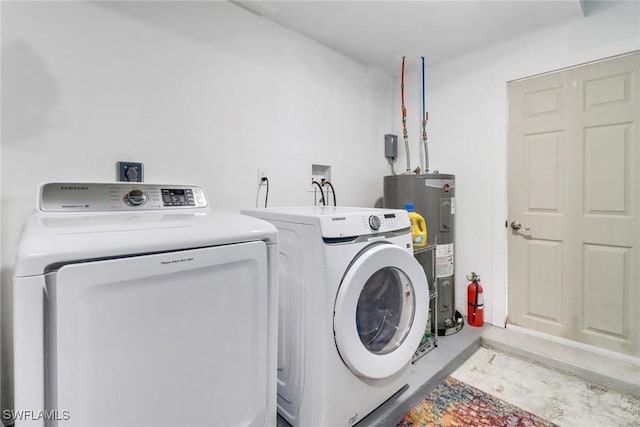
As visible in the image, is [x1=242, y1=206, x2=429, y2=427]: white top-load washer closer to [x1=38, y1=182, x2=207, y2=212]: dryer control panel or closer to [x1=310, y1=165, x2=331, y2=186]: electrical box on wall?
[x1=38, y1=182, x2=207, y2=212]: dryer control panel

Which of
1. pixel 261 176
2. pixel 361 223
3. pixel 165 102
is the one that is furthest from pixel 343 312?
pixel 165 102

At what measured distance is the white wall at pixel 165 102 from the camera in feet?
4.17

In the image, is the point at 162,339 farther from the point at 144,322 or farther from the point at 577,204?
the point at 577,204

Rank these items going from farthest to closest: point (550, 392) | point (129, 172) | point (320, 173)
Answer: point (320, 173)
point (550, 392)
point (129, 172)

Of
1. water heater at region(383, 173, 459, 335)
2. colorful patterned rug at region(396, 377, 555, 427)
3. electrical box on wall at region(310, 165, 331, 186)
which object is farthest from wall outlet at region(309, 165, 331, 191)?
colorful patterned rug at region(396, 377, 555, 427)

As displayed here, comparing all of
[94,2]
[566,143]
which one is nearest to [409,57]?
[566,143]

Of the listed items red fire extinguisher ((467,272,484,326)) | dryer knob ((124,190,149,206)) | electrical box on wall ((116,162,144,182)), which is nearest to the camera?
dryer knob ((124,190,149,206))

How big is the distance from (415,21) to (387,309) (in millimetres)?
1952

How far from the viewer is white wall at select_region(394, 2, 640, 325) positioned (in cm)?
220

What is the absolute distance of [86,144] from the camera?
1417mm

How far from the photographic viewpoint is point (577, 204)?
2154mm

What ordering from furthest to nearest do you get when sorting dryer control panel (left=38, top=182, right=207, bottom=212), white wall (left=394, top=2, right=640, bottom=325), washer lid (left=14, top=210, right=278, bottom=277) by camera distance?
white wall (left=394, top=2, right=640, bottom=325), dryer control panel (left=38, top=182, right=207, bottom=212), washer lid (left=14, top=210, right=278, bottom=277)

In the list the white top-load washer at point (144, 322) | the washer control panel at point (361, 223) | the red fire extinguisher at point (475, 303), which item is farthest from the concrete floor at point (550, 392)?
the white top-load washer at point (144, 322)

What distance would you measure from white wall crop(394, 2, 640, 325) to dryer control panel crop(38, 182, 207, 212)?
2.19 meters
